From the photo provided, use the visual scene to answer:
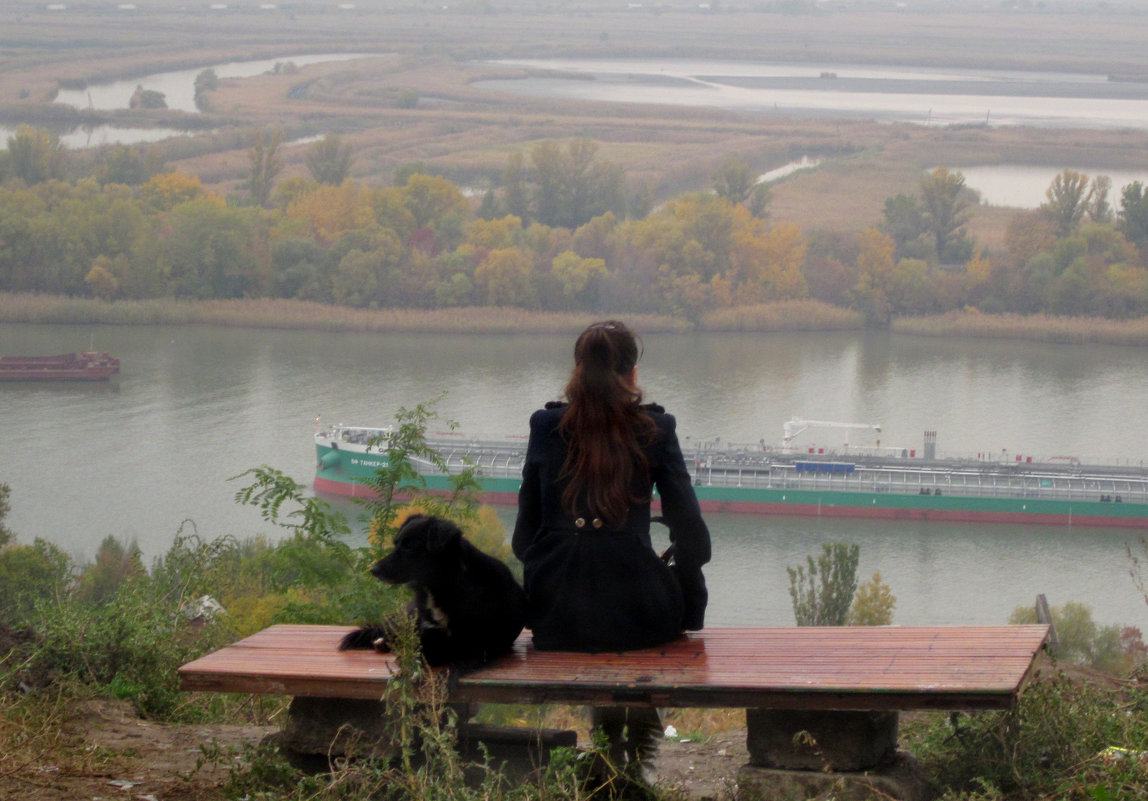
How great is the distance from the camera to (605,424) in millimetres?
2217

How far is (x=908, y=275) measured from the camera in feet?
Answer: 116

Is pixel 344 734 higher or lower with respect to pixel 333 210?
lower

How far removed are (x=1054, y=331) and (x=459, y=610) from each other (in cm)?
3260

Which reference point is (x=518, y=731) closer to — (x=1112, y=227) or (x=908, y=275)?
(x=908, y=275)

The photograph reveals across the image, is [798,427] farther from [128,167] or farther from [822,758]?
[128,167]

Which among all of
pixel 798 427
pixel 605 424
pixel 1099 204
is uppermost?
pixel 1099 204

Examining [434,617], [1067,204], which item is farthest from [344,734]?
[1067,204]

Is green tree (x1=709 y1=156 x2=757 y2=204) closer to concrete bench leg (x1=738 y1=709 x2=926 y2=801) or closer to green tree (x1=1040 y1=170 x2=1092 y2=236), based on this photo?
green tree (x1=1040 y1=170 x2=1092 y2=236)

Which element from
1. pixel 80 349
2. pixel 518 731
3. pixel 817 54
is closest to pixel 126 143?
pixel 80 349

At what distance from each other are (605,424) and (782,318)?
3221cm

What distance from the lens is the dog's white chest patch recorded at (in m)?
2.21

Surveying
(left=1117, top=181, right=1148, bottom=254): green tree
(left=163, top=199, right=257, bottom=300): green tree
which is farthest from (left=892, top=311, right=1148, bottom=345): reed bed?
(left=163, top=199, right=257, bottom=300): green tree

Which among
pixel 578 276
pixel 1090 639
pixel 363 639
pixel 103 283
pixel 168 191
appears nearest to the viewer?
pixel 363 639

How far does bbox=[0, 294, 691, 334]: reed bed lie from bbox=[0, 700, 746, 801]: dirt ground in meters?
29.0
